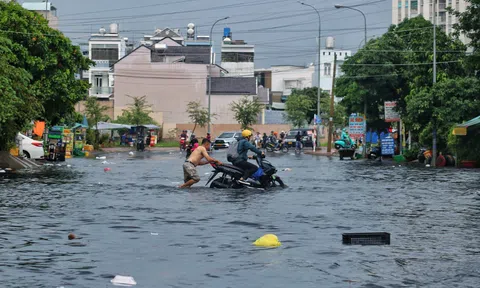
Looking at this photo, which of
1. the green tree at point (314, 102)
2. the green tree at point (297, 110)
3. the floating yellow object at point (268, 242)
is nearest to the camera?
the floating yellow object at point (268, 242)

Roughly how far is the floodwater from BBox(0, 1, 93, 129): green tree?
2179 cm

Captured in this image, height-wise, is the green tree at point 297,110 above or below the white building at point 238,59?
below

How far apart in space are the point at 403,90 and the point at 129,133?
3529 cm

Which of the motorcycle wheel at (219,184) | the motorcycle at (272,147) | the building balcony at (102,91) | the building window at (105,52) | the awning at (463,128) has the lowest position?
the motorcycle at (272,147)

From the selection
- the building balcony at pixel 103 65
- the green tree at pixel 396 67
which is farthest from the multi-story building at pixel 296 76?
the green tree at pixel 396 67

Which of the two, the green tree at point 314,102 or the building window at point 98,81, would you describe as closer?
the building window at point 98,81

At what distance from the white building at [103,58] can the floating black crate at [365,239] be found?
105 m

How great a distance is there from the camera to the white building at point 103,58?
124 m

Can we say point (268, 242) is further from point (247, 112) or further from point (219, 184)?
point (247, 112)

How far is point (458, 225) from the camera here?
1717 centimetres

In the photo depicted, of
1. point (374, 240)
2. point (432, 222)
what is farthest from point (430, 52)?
point (374, 240)

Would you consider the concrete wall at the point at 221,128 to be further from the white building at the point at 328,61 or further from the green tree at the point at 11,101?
the green tree at the point at 11,101

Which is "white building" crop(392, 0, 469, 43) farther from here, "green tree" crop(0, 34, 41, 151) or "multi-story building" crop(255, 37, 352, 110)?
"green tree" crop(0, 34, 41, 151)

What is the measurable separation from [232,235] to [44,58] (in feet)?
119
